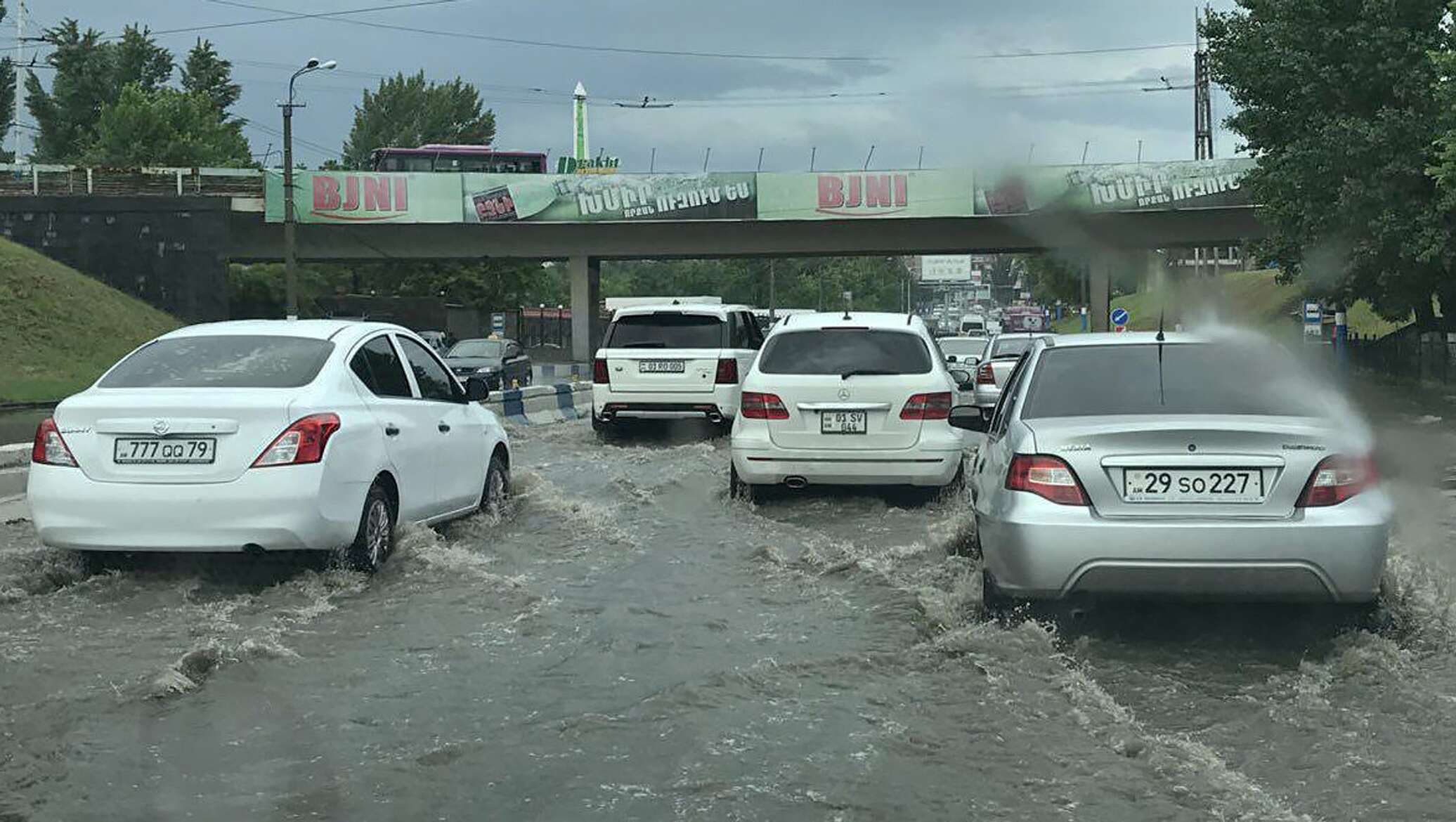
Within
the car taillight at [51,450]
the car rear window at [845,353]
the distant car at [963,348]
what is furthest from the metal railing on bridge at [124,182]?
the car taillight at [51,450]

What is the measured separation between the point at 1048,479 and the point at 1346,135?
27.3 m

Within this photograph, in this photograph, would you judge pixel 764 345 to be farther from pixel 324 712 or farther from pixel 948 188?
pixel 948 188

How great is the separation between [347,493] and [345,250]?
4936 centimetres

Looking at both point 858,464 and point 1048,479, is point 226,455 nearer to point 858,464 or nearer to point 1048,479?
point 1048,479

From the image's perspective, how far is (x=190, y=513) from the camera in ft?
26.1

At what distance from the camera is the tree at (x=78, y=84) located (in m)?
93.9

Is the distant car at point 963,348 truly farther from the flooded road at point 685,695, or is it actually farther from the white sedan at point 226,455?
the white sedan at point 226,455

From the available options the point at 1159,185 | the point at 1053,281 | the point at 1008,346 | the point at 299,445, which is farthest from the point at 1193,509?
the point at 1053,281

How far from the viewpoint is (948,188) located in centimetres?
5200

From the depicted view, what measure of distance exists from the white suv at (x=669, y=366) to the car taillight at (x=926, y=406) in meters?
7.06

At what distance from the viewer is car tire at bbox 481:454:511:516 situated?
36.8 feet

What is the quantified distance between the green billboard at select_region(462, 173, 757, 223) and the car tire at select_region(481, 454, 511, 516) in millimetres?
41674

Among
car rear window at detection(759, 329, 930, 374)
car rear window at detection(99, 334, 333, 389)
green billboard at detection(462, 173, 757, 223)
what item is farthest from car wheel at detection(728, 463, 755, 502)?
green billboard at detection(462, 173, 757, 223)

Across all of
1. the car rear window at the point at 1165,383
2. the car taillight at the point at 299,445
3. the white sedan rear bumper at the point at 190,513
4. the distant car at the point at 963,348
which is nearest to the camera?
the car rear window at the point at 1165,383
